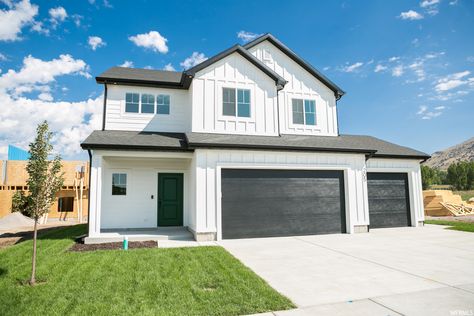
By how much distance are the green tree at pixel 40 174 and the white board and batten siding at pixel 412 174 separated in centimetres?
1266

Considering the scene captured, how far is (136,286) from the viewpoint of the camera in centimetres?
523

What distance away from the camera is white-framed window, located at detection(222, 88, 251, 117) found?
12.1m

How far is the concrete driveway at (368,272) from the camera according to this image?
14.0 ft

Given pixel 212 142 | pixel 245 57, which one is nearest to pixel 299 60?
pixel 245 57

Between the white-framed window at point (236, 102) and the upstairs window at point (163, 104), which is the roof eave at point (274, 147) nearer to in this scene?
the white-framed window at point (236, 102)

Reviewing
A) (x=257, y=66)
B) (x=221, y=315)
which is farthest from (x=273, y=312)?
(x=257, y=66)

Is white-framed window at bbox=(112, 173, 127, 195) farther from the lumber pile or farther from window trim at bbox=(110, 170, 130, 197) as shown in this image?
the lumber pile

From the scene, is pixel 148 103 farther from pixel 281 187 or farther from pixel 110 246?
pixel 281 187

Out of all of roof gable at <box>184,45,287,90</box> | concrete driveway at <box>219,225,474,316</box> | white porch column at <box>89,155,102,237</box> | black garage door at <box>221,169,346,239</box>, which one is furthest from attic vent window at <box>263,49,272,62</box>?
white porch column at <box>89,155,102,237</box>

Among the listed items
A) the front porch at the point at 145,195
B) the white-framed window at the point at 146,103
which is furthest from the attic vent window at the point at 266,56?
the front porch at the point at 145,195

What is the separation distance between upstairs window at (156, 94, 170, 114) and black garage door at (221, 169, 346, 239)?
4842mm

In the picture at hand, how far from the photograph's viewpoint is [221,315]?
Answer: 4051 mm

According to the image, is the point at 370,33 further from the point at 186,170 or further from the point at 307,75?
the point at 186,170

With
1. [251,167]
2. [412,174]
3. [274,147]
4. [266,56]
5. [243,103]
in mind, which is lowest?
[412,174]
